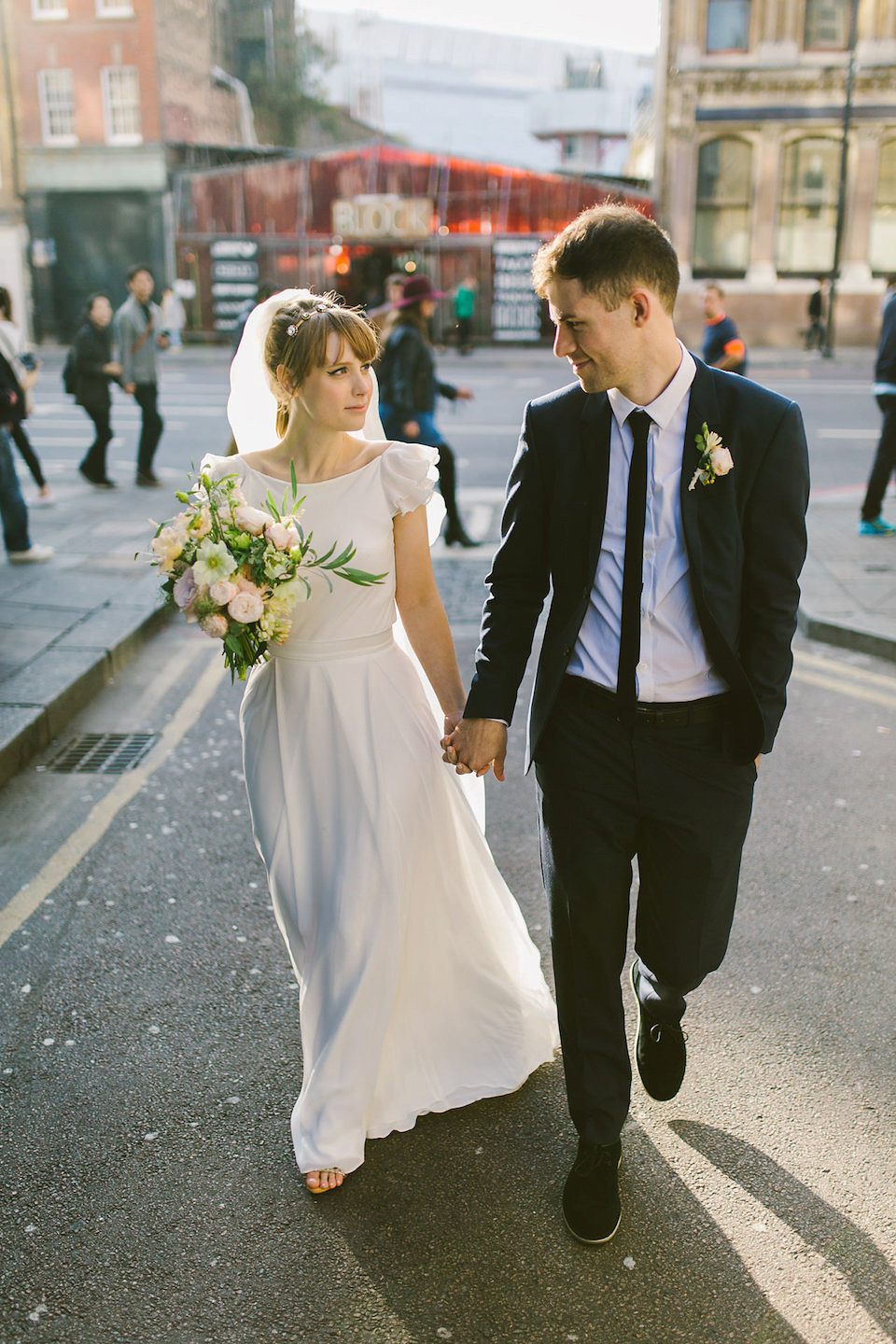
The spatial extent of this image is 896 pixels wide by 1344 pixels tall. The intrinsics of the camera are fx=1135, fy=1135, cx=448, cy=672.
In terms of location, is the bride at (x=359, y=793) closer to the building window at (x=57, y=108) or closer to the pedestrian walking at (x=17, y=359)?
the pedestrian walking at (x=17, y=359)

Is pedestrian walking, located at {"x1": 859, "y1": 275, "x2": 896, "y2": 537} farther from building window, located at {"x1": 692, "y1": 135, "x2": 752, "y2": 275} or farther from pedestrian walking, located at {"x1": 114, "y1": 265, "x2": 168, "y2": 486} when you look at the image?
building window, located at {"x1": 692, "y1": 135, "x2": 752, "y2": 275}

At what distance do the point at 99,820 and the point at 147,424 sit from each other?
7878 mm

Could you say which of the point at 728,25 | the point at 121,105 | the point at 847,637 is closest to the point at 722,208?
the point at 728,25

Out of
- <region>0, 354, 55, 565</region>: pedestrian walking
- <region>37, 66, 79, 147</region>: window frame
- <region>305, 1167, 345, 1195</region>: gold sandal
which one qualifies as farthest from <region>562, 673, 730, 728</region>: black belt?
<region>37, 66, 79, 147</region>: window frame

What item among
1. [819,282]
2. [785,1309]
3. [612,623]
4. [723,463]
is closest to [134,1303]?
[785,1309]

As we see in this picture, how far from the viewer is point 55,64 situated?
104ft

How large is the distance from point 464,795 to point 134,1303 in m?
1.36

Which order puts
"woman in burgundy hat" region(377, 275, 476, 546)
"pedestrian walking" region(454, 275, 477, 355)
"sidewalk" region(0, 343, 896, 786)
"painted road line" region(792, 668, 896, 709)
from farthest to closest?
"pedestrian walking" region(454, 275, 477, 355) < "woman in burgundy hat" region(377, 275, 476, 546) < "painted road line" region(792, 668, 896, 709) < "sidewalk" region(0, 343, 896, 786)

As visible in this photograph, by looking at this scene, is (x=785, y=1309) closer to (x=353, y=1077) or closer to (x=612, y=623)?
(x=353, y=1077)

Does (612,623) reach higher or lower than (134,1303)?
higher

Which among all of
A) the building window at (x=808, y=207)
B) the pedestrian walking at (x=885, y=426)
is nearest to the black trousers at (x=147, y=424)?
the pedestrian walking at (x=885, y=426)

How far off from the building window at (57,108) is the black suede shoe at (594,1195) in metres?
34.7

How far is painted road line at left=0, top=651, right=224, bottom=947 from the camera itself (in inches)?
158

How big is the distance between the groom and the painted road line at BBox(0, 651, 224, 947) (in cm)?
213
